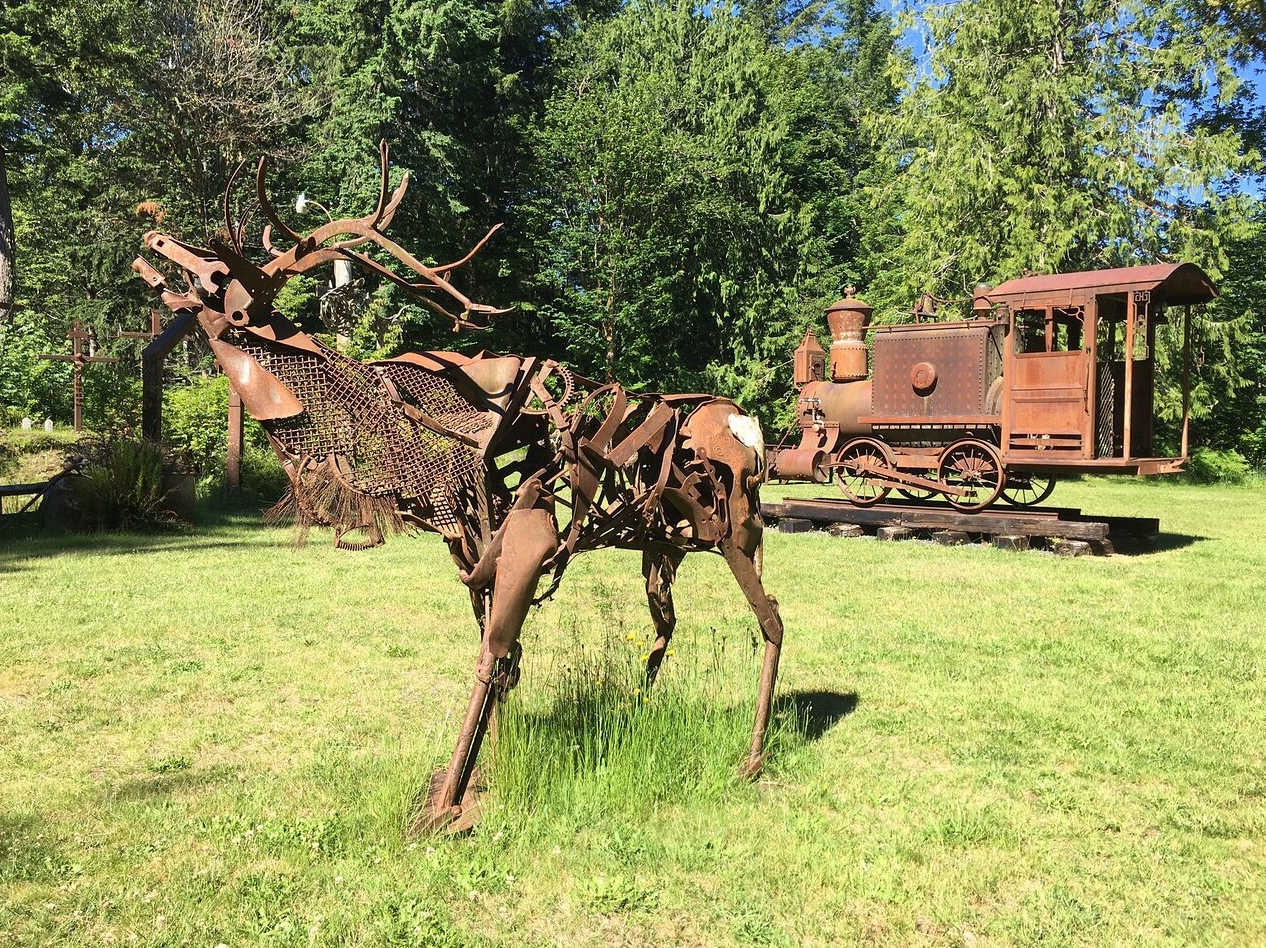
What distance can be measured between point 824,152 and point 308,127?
17.7 m

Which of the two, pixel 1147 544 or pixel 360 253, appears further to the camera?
pixel 1147 544

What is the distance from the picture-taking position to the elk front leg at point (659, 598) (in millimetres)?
5137

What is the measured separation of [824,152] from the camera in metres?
33.4

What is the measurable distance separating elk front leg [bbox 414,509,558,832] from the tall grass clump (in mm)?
275

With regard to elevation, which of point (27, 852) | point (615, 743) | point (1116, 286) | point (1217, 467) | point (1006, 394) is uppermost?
point (1116, 286)

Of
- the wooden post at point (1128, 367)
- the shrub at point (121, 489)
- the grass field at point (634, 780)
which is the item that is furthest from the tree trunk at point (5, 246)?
the wooden post at point (1128, 367)

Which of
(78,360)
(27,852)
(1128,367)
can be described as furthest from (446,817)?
(78,360)

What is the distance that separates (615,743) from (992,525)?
9521 millimetres

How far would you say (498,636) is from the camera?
12.1 ft

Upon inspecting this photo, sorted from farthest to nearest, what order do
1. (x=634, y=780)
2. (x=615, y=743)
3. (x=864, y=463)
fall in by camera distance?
(x=864, y=463), (x=615, y=743), (x=634, y=780)

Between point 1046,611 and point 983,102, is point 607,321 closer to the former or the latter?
point 983,102

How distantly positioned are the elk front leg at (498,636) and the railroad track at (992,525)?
33.3ft

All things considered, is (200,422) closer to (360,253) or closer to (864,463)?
(864,463)

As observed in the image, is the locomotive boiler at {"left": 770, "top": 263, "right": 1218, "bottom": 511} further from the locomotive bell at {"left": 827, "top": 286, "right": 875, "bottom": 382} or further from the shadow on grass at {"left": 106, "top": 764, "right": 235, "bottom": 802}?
the shadow on grass at {"left": 106, "top": 764, "right": 235, "bottom": 802}
